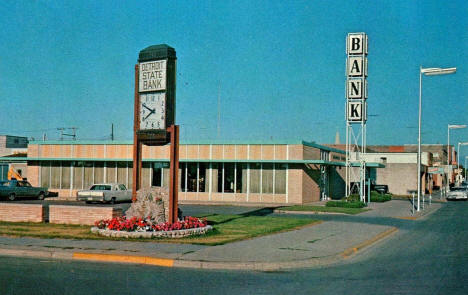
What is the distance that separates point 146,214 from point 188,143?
23422 mm

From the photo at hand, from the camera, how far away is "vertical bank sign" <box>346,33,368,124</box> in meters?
36.7

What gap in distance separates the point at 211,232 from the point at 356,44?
24.1 m

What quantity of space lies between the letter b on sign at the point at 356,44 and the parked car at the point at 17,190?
26.4 metres

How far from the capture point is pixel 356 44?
37.1 meters

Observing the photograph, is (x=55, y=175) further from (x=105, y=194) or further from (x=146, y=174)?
(x=105, y=194)

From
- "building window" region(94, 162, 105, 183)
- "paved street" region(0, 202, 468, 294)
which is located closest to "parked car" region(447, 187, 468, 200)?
"building window" region(94, 162, 105, 183)

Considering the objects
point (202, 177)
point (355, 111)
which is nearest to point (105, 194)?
point (202, 177)

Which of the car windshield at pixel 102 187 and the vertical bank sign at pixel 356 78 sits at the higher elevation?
the vertical bank sign at pixel 356 78

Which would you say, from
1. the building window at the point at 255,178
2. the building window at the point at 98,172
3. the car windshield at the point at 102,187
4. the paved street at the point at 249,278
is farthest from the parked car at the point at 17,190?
the paved street at the point at 249,278

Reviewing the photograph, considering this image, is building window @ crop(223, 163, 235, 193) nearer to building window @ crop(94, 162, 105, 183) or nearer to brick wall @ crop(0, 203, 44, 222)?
building window @ crop(94, 162, 105, 183)

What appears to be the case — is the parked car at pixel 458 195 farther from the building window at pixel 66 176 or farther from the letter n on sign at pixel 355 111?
the building window at pixel 66 176

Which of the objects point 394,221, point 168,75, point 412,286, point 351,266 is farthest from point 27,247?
point 394,221

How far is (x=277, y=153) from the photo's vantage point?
126ft

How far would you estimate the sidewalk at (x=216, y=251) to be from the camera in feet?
40.0
